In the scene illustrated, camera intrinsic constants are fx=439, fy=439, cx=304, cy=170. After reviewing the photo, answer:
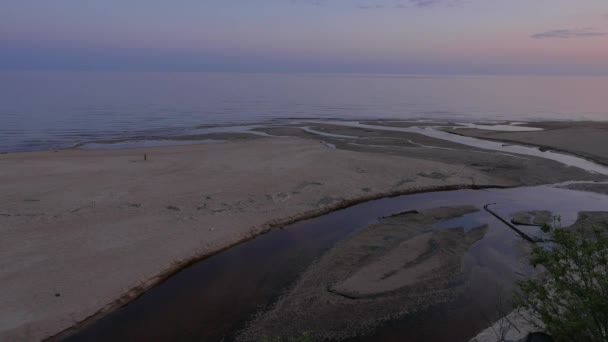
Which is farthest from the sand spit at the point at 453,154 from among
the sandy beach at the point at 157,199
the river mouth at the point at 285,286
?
the river mouth at the point at 285,286

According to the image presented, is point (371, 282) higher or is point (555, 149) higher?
point (555, 149)

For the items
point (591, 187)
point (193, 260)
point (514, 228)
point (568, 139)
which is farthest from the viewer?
point (568, 139)

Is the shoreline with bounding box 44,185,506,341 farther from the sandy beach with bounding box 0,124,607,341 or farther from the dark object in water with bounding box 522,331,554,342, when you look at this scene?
the dark object in water with bounding box 522,331,554,342

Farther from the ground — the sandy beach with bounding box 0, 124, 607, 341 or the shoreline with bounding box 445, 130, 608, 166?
the shoreline with bounding box 445, 130, 608, 166

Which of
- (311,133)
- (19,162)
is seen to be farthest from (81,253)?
(311,133)

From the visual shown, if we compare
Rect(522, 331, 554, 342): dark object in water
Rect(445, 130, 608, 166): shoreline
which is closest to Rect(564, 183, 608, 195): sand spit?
Rect(445, 130, 608, 166): shoreline

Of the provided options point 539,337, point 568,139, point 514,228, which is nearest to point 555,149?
point 568,139

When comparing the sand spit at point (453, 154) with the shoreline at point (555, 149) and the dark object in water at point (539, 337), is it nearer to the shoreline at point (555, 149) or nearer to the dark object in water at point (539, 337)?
the shoreline at point (555, 149)

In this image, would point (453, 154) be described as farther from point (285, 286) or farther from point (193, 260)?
point (193, 260)
